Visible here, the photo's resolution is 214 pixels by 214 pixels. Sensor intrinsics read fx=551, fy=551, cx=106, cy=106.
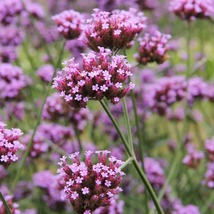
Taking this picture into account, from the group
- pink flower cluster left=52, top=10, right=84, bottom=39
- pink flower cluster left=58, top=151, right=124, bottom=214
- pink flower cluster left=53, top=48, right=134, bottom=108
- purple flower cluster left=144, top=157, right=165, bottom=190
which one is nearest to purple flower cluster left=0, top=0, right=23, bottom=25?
pink flower cluster left=52, top=10, right=84, bottom=39

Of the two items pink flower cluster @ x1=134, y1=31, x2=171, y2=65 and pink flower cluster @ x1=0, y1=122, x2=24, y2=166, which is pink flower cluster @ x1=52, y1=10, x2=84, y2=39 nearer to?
pink flower cluster @ x1=134, y1=31, x2=171, y2=65

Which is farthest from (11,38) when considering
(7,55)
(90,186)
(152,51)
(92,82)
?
(90,186)

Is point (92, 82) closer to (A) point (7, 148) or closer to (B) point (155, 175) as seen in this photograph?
(A) point (7, 148)

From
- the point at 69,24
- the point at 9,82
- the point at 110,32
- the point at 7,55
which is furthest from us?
the point at 7,55

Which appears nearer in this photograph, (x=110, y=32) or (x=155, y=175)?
(x=110, y=32)

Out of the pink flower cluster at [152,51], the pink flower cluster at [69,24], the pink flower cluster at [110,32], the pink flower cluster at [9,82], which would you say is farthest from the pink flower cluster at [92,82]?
the pink flower cluster at [9,82]

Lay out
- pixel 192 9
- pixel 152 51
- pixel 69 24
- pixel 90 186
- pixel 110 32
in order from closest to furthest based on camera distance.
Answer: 1. pixel 90 186
2. pixel 110 32
3. pixel 152 51
4. pixel 69 24
5. pixel 192 9

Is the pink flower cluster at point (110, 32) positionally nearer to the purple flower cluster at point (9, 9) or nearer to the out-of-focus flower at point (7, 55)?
the purple flower cluster at point (9, 9)
